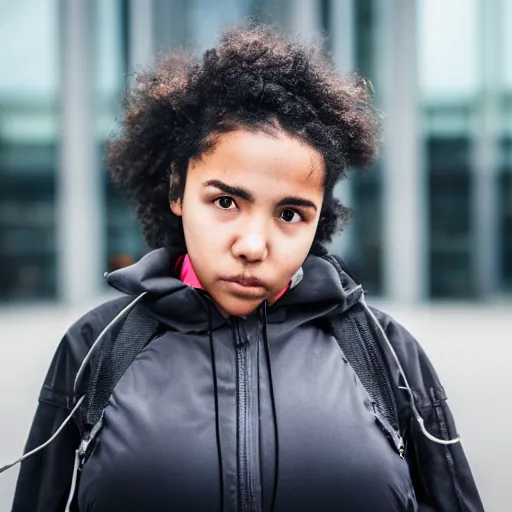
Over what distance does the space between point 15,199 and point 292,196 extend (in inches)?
333

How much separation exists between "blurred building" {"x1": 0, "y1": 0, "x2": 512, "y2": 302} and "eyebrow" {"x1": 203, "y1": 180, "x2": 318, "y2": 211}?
7.70 m

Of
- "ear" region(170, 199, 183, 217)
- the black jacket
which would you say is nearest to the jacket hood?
the black jacket

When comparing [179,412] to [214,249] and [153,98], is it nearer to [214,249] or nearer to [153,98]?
[214,249]

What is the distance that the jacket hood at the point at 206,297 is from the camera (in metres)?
1.44

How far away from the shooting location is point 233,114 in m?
1.39

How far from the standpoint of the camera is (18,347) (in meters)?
6.74

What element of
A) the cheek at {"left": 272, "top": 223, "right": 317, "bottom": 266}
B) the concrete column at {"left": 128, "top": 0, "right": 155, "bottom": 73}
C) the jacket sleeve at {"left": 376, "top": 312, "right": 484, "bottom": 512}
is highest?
the concrete column at {"left": 128, "top": 0, "right": 155, "bottom": 73}

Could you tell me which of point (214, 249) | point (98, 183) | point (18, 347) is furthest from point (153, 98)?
point (98, 183)

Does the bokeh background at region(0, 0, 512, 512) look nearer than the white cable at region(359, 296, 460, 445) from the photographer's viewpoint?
No

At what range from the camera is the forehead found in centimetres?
135

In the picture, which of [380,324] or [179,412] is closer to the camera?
[179,412]

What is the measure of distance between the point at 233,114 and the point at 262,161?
0.35ft

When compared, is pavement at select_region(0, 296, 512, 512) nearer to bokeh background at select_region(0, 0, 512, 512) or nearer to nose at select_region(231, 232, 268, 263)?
bokeh background at select_region(0, 0, 512, 512)

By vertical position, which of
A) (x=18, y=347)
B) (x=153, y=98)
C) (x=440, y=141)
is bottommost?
(x=18, y=347)
